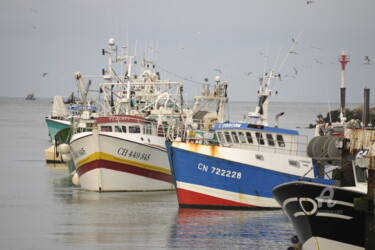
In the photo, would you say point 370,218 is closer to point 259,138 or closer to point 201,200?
point 259,138

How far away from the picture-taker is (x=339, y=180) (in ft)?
81.9

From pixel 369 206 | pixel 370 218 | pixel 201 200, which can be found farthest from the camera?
pixel 201 200

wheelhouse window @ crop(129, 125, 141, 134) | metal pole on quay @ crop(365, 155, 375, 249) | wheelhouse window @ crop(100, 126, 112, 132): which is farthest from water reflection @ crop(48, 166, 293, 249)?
metal pole on quay @ crop(365, 155, 375, 249)

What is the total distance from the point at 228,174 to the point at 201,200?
5.18ft

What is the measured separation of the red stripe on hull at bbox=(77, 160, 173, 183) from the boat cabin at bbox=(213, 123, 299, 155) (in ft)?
22.8

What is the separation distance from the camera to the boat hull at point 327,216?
2048 cm

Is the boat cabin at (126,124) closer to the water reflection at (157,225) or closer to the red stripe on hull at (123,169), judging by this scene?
the red stripe on hull at (123,169)

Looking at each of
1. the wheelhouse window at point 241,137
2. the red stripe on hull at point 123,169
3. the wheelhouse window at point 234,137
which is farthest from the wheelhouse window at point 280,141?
the red stripe on hull at point 123,169

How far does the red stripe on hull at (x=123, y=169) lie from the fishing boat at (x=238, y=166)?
6.12 m

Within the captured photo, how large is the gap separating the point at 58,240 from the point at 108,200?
9.33 m

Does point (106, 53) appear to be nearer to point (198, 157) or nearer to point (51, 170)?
point (51, 170)

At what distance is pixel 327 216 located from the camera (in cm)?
2078

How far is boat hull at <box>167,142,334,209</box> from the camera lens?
101 feet

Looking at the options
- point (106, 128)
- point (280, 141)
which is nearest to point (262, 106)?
point (280, 141)
